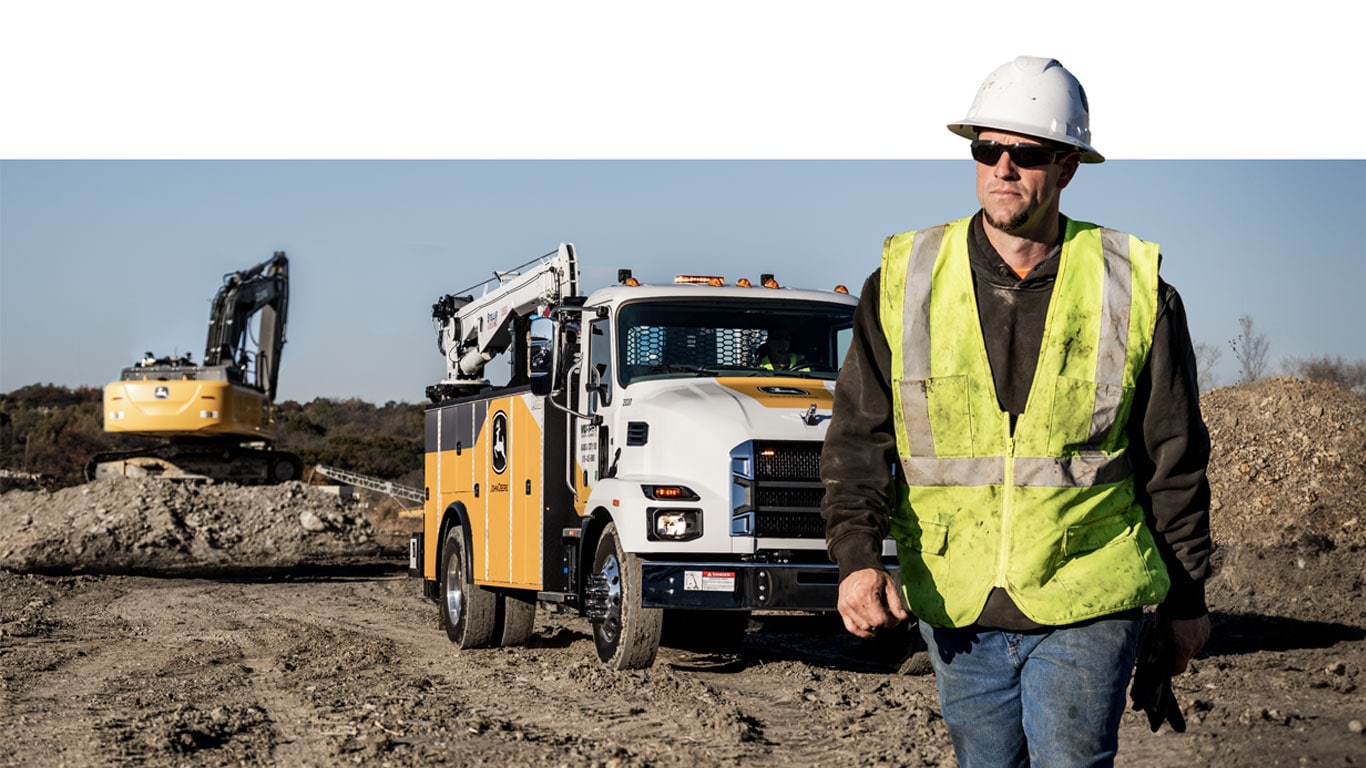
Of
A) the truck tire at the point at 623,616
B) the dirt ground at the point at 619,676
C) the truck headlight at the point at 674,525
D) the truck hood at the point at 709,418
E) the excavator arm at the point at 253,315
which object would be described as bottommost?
the dirt ground at the point at 619,676

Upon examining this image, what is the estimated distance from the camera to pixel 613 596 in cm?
Result: 1129

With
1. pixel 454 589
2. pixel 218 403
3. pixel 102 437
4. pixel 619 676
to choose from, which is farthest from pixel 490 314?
pixel 102 437

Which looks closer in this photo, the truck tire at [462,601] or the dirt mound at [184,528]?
→ the truck tire at [462,601]

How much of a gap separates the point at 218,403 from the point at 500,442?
24530 mm

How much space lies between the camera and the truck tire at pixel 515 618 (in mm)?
14250

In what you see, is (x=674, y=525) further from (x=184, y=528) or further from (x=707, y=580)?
(x=184, y=528)

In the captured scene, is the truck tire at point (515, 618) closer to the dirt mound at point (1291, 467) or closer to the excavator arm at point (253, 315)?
the dirt mound at point (1291, 467)

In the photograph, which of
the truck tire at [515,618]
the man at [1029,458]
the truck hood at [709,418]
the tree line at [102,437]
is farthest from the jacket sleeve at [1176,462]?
the tree line at [102,437]

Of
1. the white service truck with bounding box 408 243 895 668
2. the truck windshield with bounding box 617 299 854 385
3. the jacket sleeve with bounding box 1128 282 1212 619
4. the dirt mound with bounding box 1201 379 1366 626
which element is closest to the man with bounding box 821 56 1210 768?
the jacket sleeve with bounding box 1128 282 1212 619

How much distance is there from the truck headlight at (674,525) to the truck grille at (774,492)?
26 centimetres

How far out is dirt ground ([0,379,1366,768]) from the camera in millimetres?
8289

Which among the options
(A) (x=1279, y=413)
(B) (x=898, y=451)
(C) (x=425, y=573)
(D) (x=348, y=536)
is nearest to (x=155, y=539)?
(D) (x=348, y=536)

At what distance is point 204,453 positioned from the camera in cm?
4116
